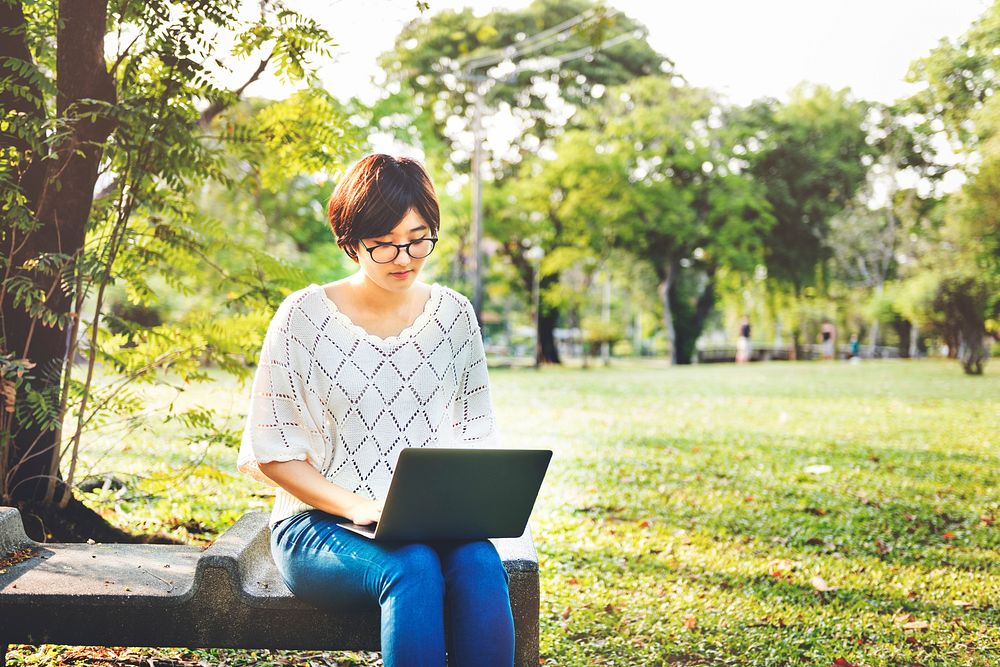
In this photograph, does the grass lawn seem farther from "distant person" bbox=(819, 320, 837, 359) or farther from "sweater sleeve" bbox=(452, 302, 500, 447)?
"distant person" bbox=(819, 320, 837, 359)

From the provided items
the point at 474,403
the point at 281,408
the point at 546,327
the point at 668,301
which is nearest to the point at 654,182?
the point at 668,301

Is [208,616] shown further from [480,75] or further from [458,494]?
[480,75]

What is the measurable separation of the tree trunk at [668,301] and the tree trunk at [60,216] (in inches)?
1120

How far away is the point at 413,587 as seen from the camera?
91.8 inches

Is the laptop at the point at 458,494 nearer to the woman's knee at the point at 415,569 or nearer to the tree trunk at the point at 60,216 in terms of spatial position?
the woman's knee at the point at 415,569

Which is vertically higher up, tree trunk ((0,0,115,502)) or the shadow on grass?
tree trunk ((0,0,115,502))

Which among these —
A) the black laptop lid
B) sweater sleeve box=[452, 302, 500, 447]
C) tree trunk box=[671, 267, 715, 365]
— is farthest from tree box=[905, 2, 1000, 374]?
tree trunk box=[671, 267, 715, 365]

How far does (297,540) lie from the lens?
8.59ft

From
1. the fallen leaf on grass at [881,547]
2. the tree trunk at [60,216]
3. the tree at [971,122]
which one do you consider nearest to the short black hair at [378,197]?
the tree trunk at [60,216]

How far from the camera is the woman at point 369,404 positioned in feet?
8.07

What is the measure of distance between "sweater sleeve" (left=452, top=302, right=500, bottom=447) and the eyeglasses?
11.9 inches

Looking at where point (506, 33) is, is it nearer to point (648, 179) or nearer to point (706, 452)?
point (648, 179)

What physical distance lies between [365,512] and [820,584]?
10.6 ft

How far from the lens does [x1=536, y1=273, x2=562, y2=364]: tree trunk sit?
3123 centimetres
